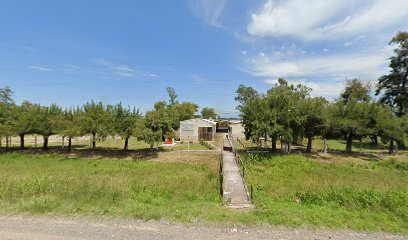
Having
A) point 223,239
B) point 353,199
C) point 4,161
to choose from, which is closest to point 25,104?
point 4,161

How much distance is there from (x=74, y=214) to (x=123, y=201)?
174cm

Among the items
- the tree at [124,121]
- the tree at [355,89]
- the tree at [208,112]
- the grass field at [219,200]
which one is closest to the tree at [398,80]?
the tree at [355,89]

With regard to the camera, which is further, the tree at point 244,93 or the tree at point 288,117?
the tree at point 244,93

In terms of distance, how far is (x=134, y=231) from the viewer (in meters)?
6.30

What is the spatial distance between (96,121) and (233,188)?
62.9 ft

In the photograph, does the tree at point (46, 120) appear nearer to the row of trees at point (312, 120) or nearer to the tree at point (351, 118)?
the row of trees at point (312, 120)

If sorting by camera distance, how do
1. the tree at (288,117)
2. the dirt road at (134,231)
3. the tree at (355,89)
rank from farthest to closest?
the tree at (355,89)
the tree at (288,117)
the dirt road at (134,231)

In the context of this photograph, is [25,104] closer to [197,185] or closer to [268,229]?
[197,185]

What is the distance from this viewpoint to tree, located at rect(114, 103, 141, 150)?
2438cm

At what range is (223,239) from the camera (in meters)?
5.98

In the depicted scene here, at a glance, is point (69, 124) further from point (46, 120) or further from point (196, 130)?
point (196, 130)

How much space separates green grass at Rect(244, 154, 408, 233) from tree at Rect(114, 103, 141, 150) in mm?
13440

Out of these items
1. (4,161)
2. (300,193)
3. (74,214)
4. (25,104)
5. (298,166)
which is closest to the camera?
(74,214)

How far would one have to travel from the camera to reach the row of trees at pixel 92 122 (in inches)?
948
